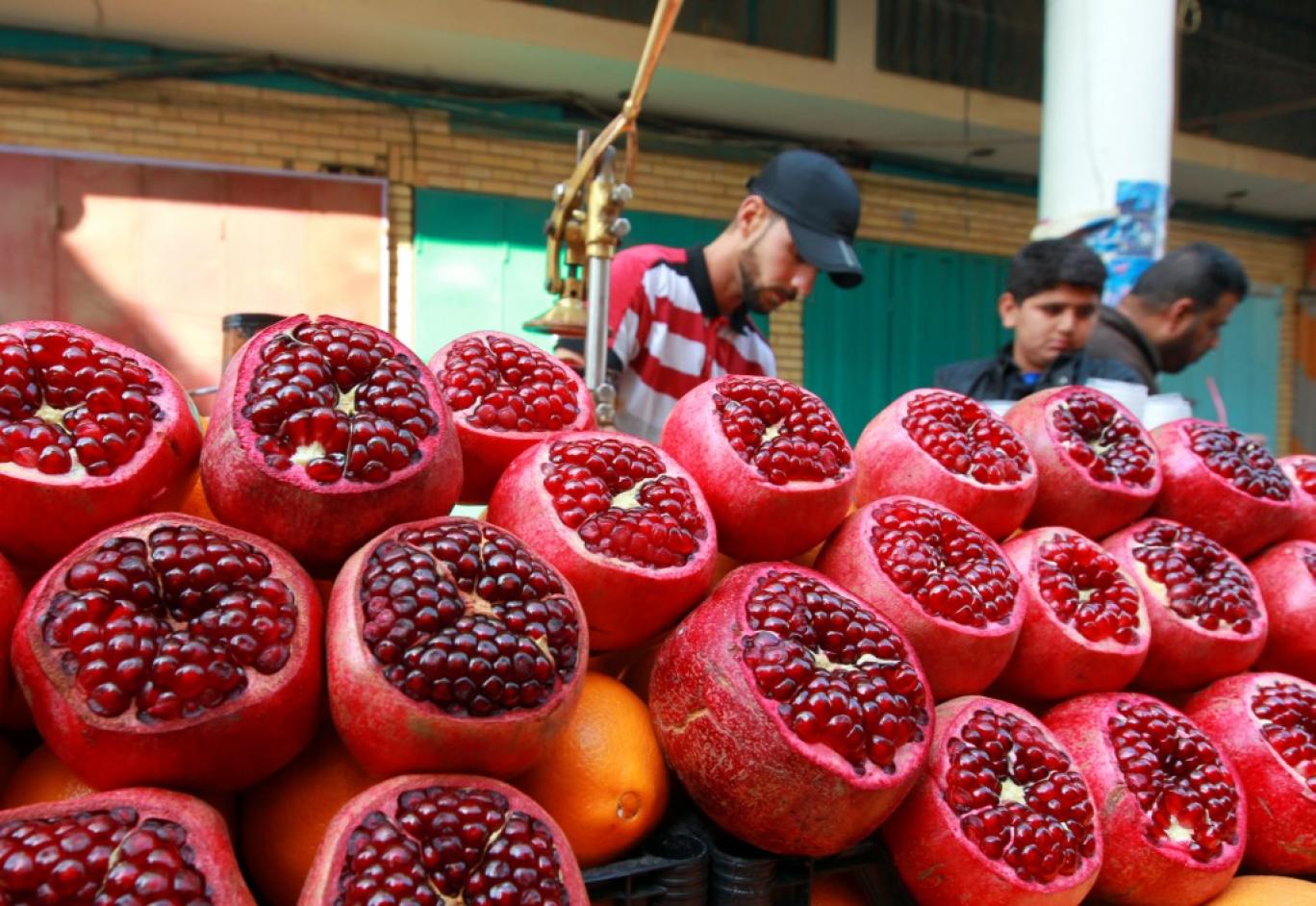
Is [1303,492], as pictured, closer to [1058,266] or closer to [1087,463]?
[1087,463]

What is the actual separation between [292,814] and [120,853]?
204 millimetres

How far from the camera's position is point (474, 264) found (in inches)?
229

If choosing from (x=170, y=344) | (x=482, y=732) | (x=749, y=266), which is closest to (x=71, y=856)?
(x=482, y=732)

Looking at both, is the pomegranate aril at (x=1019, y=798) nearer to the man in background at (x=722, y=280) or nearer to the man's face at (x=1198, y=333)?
the man in background at (x=722, y=280)

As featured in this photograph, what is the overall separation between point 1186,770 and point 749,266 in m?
2.09

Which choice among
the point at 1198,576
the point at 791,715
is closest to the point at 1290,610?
the point at 1198,576

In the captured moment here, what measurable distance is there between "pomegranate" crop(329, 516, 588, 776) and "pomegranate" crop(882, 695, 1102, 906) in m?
0.50

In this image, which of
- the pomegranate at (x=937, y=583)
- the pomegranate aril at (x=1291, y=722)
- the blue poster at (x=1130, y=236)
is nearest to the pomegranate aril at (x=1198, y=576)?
the pomegranate aril at (x=1291, y=722)

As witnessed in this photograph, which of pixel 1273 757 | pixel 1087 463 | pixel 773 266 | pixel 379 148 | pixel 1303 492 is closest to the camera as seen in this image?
pixel 1273 757

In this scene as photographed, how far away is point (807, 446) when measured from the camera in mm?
1322

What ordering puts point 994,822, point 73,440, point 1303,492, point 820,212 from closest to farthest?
1. point 73,440
2. point 994,822
3. point 1303,492
4. point 820,212

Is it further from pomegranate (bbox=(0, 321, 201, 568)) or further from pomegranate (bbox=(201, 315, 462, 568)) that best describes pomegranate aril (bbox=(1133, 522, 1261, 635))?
pomegranate (bbox=(0, 321, 201, 568))

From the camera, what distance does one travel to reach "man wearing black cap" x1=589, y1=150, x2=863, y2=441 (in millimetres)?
2826

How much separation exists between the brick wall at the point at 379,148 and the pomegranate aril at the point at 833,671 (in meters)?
5.08
